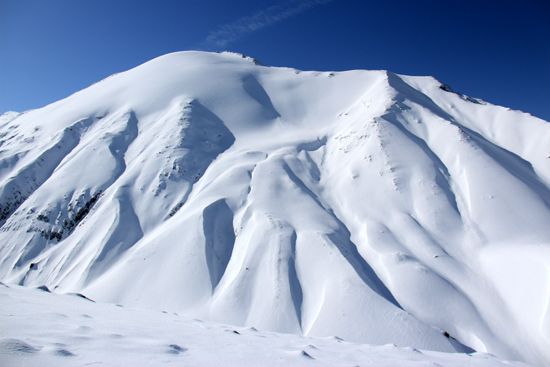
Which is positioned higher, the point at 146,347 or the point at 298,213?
the point at 298,213

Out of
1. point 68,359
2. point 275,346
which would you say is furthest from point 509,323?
point 68,359

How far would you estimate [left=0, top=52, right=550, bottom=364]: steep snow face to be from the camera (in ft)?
92.7

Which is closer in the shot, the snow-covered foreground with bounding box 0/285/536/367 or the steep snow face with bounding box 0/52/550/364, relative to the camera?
the snow-covered foreground with bounding box 0/285/536/367

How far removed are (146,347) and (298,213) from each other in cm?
3241

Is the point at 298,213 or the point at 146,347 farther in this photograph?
the point at 298,213

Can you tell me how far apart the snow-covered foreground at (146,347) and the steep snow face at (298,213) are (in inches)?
758

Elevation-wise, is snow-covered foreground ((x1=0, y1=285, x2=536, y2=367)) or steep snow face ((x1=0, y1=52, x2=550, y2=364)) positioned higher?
steep snow face ((x1=0, y1=52, x2=550, y2=364))

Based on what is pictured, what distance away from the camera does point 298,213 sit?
38094mm

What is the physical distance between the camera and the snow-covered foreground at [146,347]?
5105mm

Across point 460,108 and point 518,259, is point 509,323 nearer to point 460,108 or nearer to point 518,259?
point 518,259

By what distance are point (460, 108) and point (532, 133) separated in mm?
14952

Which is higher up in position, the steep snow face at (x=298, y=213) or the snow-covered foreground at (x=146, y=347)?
the steep snow face at (x=298, y=213)

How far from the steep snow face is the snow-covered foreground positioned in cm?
1926

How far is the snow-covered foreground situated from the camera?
511 cm
